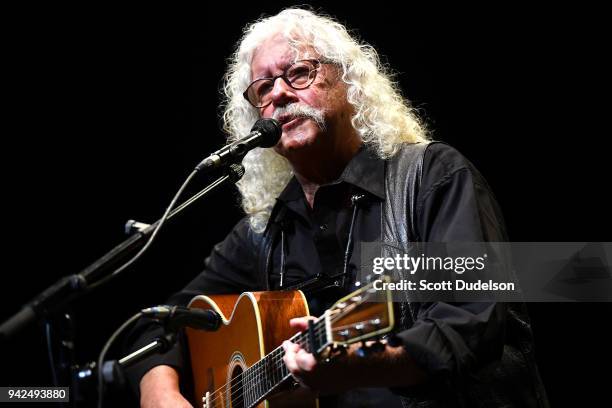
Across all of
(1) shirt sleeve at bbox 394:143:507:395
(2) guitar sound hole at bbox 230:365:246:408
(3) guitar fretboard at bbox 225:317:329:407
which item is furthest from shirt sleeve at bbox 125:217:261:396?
(1) shirt sleeve at bbox 394:143:507:395

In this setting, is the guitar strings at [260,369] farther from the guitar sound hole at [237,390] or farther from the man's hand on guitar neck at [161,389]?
the man's hand on guitar neck at [161,389]

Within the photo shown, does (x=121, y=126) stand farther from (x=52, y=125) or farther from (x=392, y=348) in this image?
(x=392, y=348)

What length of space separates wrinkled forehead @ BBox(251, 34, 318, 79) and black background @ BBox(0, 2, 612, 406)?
0.78 metres

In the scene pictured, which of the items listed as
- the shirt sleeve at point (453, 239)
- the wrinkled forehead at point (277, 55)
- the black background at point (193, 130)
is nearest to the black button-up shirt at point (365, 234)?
the shirt sleeve at point (453, 239)

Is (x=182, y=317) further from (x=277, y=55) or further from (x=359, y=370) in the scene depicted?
(x=277, y=55)

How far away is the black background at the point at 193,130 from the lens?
285 centimetres

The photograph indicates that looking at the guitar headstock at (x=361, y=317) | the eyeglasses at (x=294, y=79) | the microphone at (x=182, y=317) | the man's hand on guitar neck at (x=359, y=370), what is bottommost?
the man's hand on guitar neck at (x=359, y=370)

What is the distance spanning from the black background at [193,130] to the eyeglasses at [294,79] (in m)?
0.81

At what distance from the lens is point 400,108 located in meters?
2.95

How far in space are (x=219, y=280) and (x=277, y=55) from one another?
3.59 ft

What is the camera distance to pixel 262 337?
215 cm

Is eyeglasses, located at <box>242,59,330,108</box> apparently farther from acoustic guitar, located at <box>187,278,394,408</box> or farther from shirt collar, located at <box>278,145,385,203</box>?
acoustic guitar, located at <box>187,278,394,408</box>

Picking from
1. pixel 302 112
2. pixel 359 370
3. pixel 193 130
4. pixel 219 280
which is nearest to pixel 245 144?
pixel 302 112

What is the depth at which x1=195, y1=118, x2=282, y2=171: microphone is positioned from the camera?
78.5 inches
